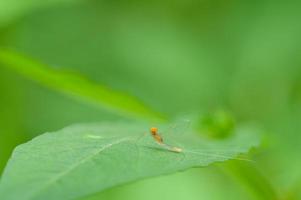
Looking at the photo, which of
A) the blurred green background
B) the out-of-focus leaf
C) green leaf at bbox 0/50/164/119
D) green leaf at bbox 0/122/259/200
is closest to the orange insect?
green leaf at bbox 0/122/259/200

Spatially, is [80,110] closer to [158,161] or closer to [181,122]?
[181,122]

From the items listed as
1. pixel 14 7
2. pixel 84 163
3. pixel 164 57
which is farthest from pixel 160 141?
pixel 164 57

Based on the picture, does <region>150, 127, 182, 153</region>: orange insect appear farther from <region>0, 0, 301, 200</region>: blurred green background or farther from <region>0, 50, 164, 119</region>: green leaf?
<region>0, 0, 301, 200</region>: blurred green background

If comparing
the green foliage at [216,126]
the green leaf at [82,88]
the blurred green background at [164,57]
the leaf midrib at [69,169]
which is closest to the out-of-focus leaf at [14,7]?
the blurred green background at [164,57]

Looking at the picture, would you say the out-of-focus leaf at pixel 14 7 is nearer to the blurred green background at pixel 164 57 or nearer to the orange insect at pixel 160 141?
the blurred green background at pixel 164 57

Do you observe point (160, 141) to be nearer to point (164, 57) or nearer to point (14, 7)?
point (14, 7)

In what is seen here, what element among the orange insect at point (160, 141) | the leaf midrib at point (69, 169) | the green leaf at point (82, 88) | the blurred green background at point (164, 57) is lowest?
the blurred green background at point (164, 57)
